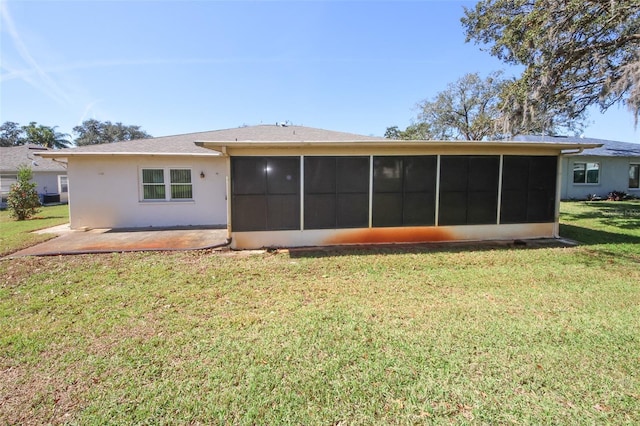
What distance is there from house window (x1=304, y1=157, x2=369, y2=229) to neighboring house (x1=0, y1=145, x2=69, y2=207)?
20.1 metres

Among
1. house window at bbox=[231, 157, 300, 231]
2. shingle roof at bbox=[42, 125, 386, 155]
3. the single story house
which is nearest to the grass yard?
house window at bbox=[231, 157, 300, 231]

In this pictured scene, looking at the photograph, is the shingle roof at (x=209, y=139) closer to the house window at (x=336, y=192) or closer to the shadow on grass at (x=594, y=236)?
the house window at (x=336, y=192)

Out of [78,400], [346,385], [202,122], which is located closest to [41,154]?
[78,400]

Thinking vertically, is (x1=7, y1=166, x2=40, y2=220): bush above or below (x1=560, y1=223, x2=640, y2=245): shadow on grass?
above

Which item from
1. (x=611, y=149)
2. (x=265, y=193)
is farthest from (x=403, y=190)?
(x=611, y=149)

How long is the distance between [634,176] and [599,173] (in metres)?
3.49

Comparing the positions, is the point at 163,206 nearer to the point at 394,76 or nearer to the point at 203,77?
the point at 203,77

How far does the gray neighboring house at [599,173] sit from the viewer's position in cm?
1916

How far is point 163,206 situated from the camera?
412 inches

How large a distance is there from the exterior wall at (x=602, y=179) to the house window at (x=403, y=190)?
55.8 feet

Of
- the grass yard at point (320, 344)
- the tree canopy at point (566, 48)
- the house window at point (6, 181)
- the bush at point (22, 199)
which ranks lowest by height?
the grass yard at point (320, 344)

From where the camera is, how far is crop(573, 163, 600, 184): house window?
768 inches

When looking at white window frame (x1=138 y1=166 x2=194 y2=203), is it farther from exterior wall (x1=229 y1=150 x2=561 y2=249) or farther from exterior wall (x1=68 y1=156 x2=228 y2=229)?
exterior wall (x1=229 y1=150 x2=561 y2=249)

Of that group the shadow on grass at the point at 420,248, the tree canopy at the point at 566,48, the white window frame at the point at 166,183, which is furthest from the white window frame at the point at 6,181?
the tree canopy at the point at 566,48
